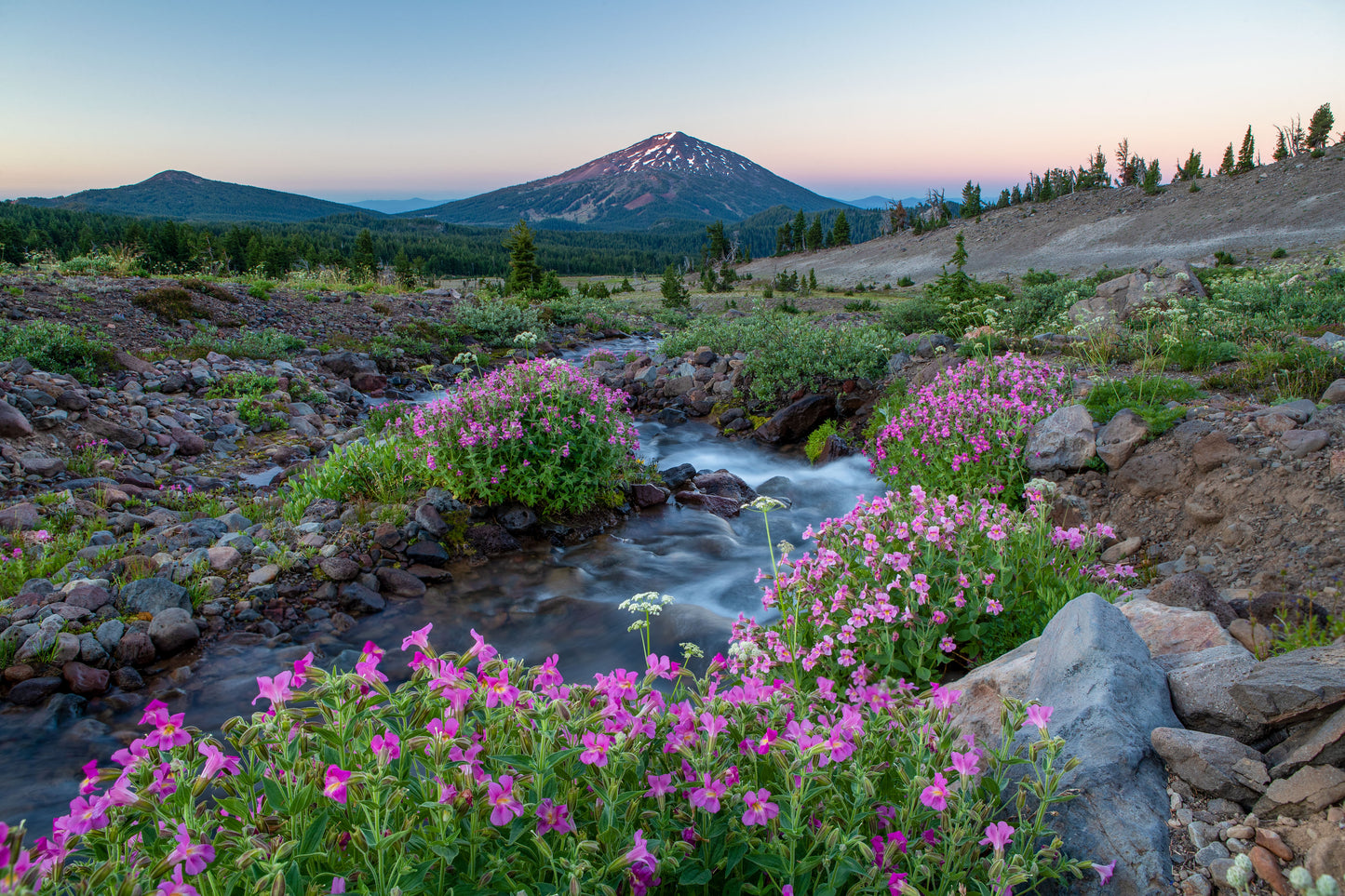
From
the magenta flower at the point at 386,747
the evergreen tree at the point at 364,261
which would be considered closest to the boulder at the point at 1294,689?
the magenta flower at the point at 386,747

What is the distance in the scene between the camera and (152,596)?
210 inches

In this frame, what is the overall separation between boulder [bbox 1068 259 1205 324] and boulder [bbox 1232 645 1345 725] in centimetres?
1038

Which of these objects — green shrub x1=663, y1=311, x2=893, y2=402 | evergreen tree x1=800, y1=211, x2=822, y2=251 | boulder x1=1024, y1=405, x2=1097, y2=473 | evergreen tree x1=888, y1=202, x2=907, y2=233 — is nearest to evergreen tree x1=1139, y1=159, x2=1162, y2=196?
evergreen tree x1=888, y1=202, x2=907, y2=233

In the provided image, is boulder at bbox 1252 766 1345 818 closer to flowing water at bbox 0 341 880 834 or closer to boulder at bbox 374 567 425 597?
flowing water at bbox 0 341 880 834

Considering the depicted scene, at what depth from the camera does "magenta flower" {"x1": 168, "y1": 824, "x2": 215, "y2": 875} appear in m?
1.42

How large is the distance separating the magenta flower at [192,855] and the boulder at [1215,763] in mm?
2870

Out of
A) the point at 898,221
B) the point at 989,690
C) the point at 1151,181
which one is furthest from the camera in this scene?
the point at 898,221

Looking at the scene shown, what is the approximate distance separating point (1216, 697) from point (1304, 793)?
563 mm

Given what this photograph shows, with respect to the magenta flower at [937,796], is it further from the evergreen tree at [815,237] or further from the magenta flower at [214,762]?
the evergreen tree at [815,237]

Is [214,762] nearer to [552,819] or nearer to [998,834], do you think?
[552,819]

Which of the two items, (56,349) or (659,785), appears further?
(56,349)

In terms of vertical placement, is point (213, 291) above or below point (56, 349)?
above

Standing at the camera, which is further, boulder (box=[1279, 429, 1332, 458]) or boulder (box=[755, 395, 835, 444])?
boulder (box=[755, 395, 835, 444])

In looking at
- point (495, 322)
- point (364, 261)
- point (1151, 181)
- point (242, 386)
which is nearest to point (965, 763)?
point (242, 386)
